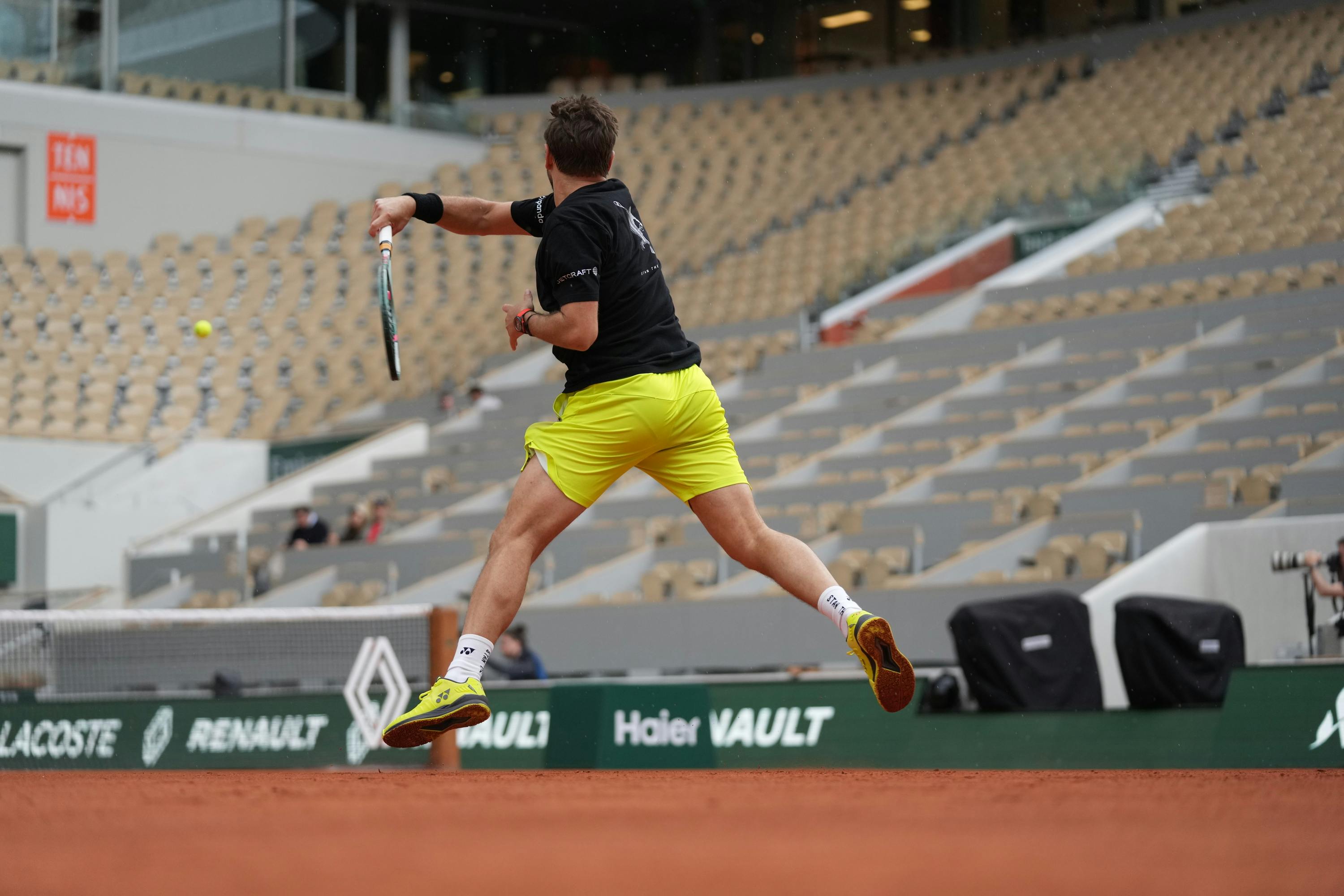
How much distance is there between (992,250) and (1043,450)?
6.98 metres

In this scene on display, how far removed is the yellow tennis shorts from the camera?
4.97 metres

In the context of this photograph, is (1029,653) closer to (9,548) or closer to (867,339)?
(867,339)

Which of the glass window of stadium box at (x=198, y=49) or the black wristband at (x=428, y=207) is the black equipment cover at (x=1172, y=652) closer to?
the black wristband at (x=428, y=207)

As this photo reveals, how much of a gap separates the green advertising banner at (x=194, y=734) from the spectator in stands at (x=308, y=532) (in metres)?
8.07

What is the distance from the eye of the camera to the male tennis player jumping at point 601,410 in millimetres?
4863

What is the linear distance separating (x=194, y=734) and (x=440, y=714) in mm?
6033

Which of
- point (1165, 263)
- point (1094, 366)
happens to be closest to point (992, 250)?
point (1165, 263)

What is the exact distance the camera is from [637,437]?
4.99 m

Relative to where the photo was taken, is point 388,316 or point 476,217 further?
point 476,217

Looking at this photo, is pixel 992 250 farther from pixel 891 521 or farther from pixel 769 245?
pixel 891 521

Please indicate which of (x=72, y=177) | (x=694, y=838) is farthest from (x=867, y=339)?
(x=694, y=838)

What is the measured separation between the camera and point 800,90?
28.4m

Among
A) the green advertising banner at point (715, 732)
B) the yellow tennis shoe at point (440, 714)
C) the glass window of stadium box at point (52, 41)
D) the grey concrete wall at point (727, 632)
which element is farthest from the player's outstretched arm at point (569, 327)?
the glass window of stadium box at point (52, 41)

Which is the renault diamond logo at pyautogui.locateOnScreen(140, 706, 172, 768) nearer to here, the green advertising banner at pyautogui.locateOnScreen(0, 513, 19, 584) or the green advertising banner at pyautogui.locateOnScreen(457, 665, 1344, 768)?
the green advertising banner at pyautogui.locateOnScreen(457, 665, 1344, 768)
